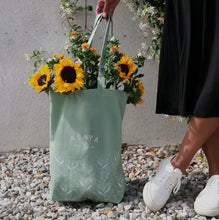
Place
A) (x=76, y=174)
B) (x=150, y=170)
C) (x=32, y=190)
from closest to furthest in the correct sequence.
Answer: (x=76, y=174), (x=32, y=190), (x=150, y=170)

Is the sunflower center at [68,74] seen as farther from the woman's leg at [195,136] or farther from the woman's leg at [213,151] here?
A: the woman's leg at [213,151]

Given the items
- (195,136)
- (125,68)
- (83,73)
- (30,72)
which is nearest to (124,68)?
(125,68)

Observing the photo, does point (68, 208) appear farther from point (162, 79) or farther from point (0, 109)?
point (0, 109)

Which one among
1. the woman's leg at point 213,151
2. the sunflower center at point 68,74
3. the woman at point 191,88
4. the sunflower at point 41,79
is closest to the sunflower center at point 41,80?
the sunflower at point 41,79

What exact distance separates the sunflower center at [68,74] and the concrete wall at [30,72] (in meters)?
0.89

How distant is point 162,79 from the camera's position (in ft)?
5.68

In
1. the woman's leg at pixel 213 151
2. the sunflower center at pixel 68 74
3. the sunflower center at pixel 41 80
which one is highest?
the sunflower center at pixel 68 74

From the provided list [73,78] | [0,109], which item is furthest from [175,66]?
[0,109]

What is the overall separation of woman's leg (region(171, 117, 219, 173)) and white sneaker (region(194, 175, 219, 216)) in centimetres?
14

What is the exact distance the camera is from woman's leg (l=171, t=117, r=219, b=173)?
1.56 meters

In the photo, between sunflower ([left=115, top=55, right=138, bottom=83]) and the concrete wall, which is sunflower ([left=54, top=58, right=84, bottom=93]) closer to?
sunflower ([left=115, top=55, right=138, bottom=83])

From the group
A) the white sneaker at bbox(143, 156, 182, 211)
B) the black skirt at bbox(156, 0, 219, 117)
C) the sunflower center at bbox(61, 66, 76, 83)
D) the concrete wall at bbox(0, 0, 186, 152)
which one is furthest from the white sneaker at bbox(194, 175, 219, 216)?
the concrete wall at bbox(0, 0, 186, 152)

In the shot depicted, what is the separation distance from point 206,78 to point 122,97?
14.7 inches

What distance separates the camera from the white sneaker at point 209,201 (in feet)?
5.02
